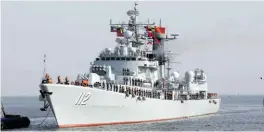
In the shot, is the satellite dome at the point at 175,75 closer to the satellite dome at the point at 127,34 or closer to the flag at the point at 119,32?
the flag at the point at 119,32

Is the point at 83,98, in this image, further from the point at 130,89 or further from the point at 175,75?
the point at 175,75

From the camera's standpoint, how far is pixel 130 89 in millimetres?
51531

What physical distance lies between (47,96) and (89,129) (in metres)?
4.71

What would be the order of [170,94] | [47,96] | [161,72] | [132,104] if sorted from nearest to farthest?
[47,96] < [132,104] < [170,94] < [161,72]

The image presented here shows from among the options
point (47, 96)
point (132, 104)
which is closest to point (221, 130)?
point (132, 104)

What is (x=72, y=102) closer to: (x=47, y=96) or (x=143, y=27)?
(x=47, y=96)

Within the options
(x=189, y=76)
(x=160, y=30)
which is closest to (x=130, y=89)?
(x=160, y=30)

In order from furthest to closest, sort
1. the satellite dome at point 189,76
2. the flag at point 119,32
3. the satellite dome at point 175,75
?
the satellite dome at point 189,76 < the satellite dome at point 175,75 < the flag at point 119,32

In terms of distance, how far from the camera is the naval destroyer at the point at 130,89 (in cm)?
4422

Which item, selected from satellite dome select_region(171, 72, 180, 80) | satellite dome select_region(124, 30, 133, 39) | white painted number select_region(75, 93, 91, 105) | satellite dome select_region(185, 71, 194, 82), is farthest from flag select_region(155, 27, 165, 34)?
white painted number select_region(75, 93, 91, 105)

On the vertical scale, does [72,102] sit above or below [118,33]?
below

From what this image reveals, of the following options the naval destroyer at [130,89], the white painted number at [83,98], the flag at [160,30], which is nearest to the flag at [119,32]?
the naval destroyer at [130,89]

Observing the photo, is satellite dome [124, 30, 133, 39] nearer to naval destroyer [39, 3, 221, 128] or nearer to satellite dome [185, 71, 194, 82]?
naval destroyer [39, 3, 221, 128]

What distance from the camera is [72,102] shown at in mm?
43969
